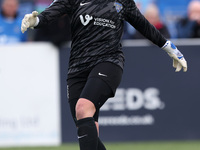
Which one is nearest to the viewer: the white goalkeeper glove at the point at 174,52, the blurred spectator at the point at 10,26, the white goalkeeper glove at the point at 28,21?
the white goalkeeper glove at the point at 28,21

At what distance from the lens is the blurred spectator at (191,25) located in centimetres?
995

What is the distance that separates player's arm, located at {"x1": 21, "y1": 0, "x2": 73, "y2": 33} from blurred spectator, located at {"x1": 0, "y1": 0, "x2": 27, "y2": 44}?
4635 millimetres

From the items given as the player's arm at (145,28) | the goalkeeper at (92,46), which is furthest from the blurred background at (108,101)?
the goalkeeper at (92,46)

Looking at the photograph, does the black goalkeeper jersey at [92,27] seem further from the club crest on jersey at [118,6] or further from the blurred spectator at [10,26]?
the blurred spectator at [10,26]

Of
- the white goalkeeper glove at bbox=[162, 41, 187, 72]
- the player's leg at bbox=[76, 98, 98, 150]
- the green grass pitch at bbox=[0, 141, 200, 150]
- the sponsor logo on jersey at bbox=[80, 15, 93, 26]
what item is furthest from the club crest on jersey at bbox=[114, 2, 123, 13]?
the green grass pitch at bbox=[0, 141, 200, 150]

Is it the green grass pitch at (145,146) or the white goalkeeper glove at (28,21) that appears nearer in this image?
the white goalkeeper glove at (28,21)

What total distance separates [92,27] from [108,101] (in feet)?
12.8

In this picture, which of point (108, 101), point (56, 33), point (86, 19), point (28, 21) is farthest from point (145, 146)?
point (28, 21)

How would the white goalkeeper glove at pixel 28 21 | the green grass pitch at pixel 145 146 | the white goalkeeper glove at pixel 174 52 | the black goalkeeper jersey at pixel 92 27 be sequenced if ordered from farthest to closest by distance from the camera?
the green grass pitch at pixel 145 146, the white goalkeeper glove at pixel 174 52, the black goalkeeper jersey at pixel 92 27, the white goalkeeper glove at pixel 28 21

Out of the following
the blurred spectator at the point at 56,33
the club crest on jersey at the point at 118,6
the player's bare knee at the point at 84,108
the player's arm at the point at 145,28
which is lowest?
the player's bare knee at the point at 84,108

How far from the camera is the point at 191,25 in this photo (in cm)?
1003

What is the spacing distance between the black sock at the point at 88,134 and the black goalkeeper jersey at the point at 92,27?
2.06 ft

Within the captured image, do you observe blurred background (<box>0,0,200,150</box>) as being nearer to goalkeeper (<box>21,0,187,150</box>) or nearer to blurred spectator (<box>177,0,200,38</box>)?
blurred spectator (<box>177,0,200,38</box>)

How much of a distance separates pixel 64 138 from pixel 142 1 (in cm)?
462
